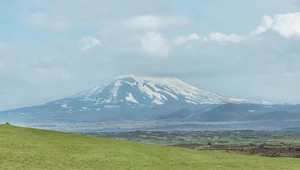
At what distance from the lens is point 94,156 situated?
3994 cm

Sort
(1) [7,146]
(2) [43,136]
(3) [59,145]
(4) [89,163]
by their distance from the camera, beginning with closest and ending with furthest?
(4) [89,163] < (1) [7,146] < (3) [59,145] < (2) [43,136]

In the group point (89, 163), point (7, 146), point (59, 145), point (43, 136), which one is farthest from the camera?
point (43, 136)

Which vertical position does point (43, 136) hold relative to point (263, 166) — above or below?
above

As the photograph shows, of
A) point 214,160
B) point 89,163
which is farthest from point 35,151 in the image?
point 214,160

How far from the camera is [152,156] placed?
42312mm

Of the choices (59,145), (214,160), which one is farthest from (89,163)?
(214,160)

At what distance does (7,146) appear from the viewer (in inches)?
1572

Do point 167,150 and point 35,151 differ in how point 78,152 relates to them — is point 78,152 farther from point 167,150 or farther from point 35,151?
point 167,150

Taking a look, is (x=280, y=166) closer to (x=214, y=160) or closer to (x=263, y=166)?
(x=263, y=166)

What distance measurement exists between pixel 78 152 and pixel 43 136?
293 inches

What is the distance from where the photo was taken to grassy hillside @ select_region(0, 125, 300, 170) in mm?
36719

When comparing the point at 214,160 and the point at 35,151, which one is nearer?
the point at 35,151

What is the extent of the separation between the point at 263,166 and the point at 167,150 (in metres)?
10.8

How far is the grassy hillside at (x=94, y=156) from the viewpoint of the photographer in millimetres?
36719
